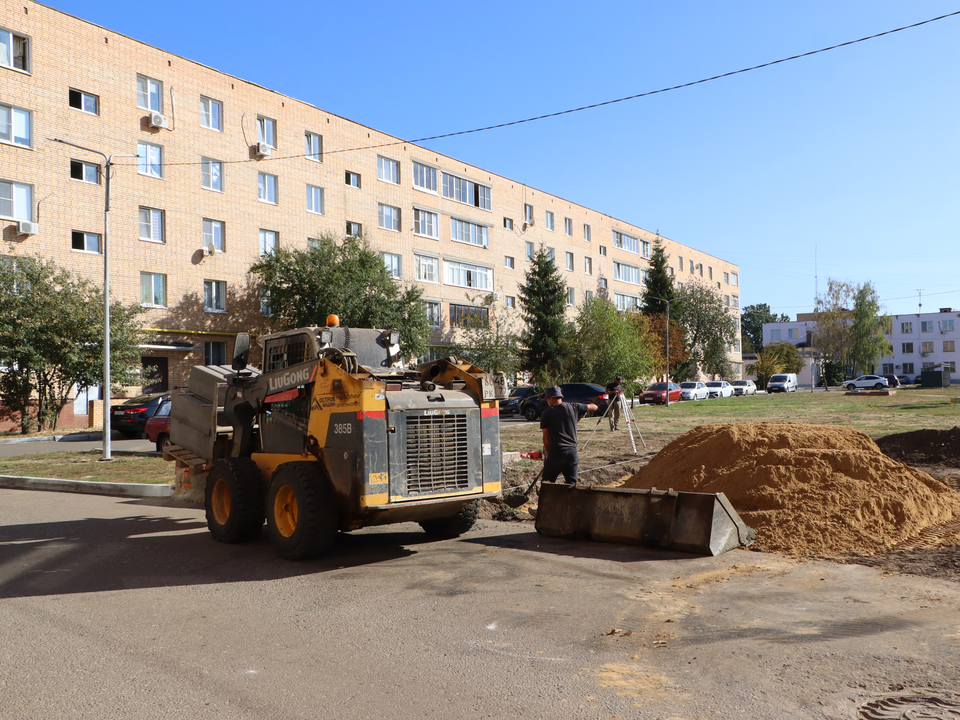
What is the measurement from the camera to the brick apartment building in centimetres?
2992

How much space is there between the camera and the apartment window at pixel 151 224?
1310 inches

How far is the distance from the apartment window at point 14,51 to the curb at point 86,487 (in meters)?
21.2

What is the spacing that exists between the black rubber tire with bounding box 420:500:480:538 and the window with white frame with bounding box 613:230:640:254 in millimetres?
66943

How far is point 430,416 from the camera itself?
26.2ft

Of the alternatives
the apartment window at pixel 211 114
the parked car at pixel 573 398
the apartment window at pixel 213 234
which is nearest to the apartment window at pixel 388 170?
the apartment window at pixel 211 114

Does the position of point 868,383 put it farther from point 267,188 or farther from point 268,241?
point 267,188

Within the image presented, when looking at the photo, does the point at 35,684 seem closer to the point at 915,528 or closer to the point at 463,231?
the point at 915,528

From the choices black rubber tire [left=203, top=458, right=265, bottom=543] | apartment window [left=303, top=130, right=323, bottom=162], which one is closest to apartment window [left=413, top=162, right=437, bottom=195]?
apartment window [left=303, top=130, right=323, bottom=162]

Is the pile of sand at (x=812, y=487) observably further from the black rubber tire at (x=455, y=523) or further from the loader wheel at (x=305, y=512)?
the loader wheel at (x=305, y=512)

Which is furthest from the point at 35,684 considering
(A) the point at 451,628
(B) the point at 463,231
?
(B) the point at 463,231

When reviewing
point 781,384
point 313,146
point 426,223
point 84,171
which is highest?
point 313,146

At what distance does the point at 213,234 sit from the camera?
36.4 m

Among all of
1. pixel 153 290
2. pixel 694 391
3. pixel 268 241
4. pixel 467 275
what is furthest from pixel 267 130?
pixel 694 391

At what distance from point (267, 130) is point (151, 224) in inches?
343
